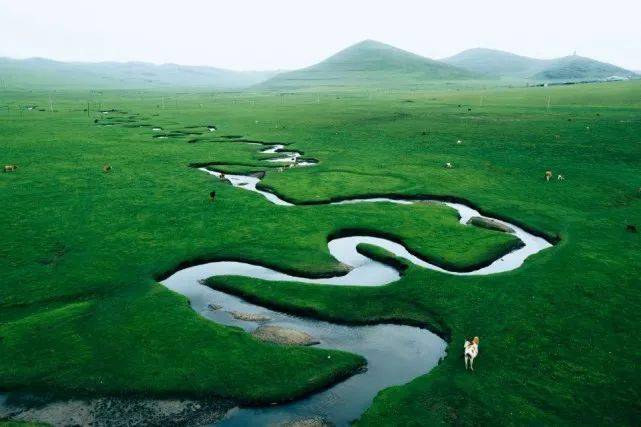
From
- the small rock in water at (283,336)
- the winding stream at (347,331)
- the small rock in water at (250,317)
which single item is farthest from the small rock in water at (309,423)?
the small rock in water at (250,317)

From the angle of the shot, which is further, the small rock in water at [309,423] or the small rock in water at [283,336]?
the small rock in water at [283,336]

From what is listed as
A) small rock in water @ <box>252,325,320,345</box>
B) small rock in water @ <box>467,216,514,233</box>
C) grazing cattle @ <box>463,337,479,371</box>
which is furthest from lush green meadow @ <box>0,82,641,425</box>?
small rock in water @ <box>467,216,514,233</box>

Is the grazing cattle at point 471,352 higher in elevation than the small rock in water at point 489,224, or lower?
lower

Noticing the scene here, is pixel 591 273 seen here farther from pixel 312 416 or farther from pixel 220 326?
pixel 220 326

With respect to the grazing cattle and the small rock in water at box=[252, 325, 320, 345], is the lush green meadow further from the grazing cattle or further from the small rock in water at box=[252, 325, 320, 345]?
the small rock in water at box=[252, 325, 320, 345]

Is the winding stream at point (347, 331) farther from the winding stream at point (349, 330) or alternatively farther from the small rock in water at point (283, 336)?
the small rock in water at point (283, 336)

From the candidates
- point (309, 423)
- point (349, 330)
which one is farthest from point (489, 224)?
point (309, 423)

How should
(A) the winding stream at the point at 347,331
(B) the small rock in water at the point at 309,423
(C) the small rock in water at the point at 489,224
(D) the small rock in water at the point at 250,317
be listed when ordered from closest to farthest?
(B) the small rock in water at the point at 309,423
(A) the winding stream at the point at 347,331
(D) the small rock in water at the point at 250,317
(C) the small rock in water at the point at 489,224
